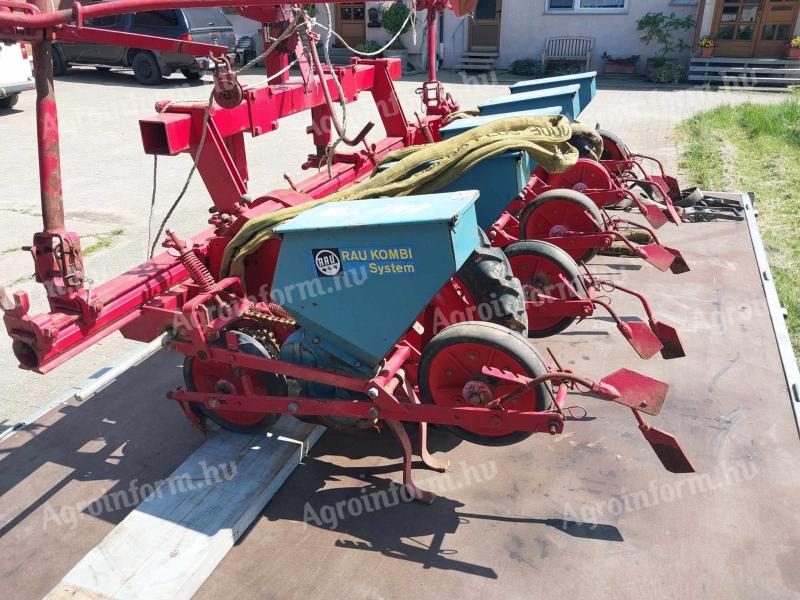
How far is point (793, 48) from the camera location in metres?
16.3

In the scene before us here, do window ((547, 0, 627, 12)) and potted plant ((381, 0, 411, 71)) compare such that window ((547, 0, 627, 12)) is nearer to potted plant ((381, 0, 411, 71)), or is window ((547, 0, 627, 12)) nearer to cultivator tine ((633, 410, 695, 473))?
potted plant ((381, 0, 411, 71))

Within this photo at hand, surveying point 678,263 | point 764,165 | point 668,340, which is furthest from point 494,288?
point 764,165

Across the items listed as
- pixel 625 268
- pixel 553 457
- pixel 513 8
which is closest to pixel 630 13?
pixel 513 8

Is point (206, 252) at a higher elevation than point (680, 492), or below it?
higher

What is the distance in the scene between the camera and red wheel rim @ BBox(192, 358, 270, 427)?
347cm

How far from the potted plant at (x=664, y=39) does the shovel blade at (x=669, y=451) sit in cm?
1661

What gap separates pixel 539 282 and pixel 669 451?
161cm

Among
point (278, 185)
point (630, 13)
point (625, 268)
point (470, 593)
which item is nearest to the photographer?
point (470, 593)

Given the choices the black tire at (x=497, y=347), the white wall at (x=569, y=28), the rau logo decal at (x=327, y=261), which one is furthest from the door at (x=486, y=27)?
the rau logo decal at (x=327, y=261)

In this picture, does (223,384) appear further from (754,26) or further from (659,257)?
(754,26)

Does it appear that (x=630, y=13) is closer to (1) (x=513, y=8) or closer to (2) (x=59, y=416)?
(1) (x=513, y=8)

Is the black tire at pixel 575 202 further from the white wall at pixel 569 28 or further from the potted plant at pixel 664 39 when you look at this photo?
the white wall at pixel 569 28

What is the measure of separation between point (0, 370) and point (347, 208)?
2977mm

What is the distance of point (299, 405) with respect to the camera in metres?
3.19
